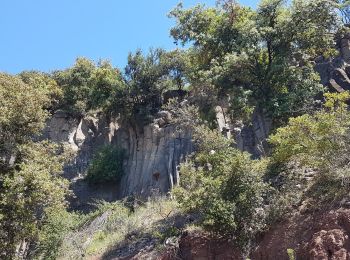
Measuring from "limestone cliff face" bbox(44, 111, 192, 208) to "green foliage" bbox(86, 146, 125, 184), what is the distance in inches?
15.2

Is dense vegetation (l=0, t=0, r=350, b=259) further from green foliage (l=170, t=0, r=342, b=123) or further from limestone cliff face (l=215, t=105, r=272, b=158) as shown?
limestone cliff face (l=215, t=105, r=272, b=158)

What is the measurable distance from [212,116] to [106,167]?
7292 mm

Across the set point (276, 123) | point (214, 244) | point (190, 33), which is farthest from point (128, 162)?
point (214, 244)

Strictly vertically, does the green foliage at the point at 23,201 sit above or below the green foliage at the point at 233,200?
above

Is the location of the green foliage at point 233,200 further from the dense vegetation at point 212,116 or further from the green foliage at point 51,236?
the green foliage at point 51,236

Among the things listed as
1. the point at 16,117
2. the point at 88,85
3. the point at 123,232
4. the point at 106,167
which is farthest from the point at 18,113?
the point at 88,85

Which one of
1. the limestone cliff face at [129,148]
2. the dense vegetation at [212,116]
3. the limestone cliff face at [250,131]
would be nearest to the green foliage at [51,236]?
the dense vegetation at [212,116]

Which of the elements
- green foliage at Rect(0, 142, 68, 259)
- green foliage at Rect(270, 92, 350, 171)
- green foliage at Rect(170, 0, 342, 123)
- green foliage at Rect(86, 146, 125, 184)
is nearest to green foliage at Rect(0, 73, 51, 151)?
green foliage at Rect(0, 142, 68, 259)

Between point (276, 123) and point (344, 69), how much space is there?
6105mm

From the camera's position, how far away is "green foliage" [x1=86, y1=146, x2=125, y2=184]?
2870cm

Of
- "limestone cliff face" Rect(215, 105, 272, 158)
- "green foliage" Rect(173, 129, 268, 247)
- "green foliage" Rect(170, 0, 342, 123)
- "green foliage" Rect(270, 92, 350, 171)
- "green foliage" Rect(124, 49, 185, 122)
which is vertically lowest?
"green foliage" Rect(173, 129, 268, 247)

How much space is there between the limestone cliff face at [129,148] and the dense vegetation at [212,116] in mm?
771

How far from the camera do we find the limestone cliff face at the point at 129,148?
2638 cm

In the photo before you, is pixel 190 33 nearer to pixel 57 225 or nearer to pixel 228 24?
pixel 228 24
